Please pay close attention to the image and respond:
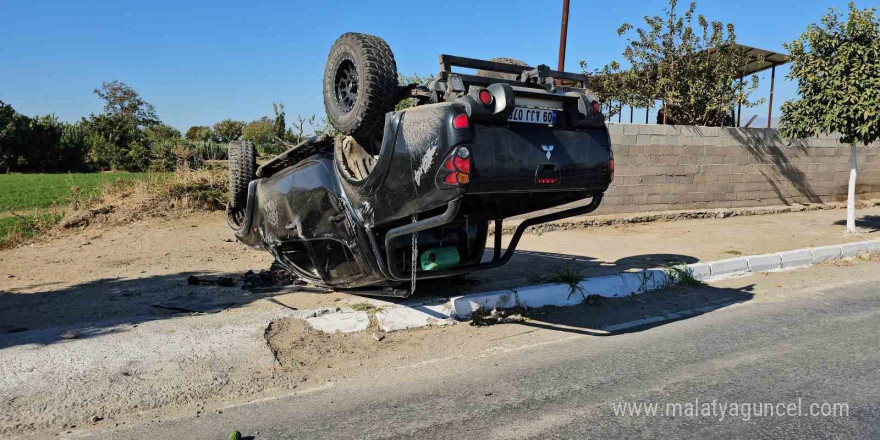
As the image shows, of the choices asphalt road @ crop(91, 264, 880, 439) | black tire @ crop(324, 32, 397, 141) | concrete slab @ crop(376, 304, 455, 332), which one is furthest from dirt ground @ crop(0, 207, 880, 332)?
black tire @ crop(324, 32, 397, 141)

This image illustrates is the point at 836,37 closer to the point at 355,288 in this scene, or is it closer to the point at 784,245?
the point at 784,245

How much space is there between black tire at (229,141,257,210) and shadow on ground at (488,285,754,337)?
3.61 metres

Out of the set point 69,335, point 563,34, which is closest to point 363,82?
point 69,335

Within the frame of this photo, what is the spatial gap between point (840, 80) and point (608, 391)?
31.9 feet

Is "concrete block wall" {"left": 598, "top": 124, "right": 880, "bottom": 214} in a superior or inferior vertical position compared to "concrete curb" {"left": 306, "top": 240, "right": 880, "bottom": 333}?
superior

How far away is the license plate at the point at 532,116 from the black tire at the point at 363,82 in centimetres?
101

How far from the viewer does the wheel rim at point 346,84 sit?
521 centimetres

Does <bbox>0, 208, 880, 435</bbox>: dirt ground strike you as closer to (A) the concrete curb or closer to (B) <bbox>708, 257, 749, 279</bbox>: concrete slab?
(A) the concrete curb

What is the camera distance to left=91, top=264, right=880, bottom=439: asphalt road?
12.0 ft

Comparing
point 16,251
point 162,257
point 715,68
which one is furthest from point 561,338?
point 715,68

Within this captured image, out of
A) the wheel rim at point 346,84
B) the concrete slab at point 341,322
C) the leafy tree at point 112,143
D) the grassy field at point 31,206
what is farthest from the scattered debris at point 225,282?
the leafy tree at point 112,143

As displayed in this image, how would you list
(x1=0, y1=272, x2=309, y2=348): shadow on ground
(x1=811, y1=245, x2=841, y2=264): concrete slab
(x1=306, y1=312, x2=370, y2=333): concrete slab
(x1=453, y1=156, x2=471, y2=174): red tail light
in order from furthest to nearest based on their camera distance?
(x1=811, y1=245, x2=841, y2=264): concrete slab
(x1=306, y1=312, x2=370, y2=333): concrete slab
(x1=0, y1=272, x2=309, y2=348): shadow on ground
(x1=453, y1=156, x2=471, y2=174): red tail light

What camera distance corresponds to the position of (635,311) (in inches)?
260

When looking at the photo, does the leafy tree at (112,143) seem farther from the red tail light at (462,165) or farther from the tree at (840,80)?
the red tail light at (462,165)
